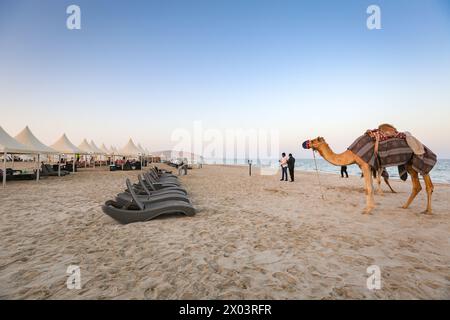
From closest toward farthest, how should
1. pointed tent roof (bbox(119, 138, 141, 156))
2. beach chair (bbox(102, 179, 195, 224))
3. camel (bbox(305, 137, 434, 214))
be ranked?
beach chair (bbox(102, 179, 195, 224)) → camel (bbox(305, 137, 434, 214)) → pointed tent roof (bbox(119, 138, 141, 156))

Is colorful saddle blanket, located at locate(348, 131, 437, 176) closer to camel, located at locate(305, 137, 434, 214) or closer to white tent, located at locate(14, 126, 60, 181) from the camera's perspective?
camel, located at locate(305, 137, 434, 214)

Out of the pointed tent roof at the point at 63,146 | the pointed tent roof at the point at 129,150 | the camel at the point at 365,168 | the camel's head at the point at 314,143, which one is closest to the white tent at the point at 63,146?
the pointed tent roof at the point at 63,146

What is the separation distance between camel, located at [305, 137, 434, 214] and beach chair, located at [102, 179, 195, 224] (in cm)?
470

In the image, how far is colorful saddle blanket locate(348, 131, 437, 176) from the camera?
641 centimetres

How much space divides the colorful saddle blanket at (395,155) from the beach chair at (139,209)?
535 centimetres

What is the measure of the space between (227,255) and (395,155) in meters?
5.74

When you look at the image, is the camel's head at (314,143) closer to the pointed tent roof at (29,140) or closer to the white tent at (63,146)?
the pointed tent roof at (29,140)

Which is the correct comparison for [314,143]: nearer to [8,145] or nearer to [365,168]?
[365,168]

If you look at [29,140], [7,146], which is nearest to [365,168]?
[7,146]

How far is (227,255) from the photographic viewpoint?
3812 mm

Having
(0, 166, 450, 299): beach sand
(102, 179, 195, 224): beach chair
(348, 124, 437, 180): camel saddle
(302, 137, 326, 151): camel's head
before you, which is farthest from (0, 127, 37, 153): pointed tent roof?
(348, 124, 437, 180): camel saddle
